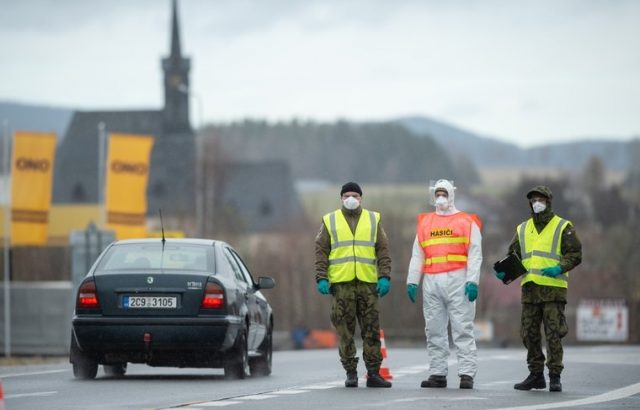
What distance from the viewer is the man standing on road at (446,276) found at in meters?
15.4

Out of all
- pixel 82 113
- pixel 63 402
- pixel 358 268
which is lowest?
pixel 63 402

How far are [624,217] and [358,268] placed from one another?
117778 mm

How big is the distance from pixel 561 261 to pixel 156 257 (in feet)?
14.1

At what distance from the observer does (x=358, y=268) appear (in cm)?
1563

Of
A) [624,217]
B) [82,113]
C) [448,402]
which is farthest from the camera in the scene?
[82,113]

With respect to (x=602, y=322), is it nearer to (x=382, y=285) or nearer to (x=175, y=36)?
(x=382, y=285)

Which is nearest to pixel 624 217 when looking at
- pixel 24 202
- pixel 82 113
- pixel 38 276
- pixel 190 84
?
pixel 190 84

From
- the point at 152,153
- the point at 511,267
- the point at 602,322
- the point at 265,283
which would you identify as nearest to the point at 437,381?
the point at 511,267

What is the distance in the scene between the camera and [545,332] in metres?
15.4

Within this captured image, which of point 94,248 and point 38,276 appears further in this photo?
point 38,276

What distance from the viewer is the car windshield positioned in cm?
1700

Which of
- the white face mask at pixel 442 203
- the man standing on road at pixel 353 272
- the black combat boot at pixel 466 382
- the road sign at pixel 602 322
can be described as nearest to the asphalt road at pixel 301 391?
the black combat boot at pixel 466 382

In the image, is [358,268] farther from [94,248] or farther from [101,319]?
[94,248]

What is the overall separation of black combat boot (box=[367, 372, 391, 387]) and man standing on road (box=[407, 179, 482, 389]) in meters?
0.45
